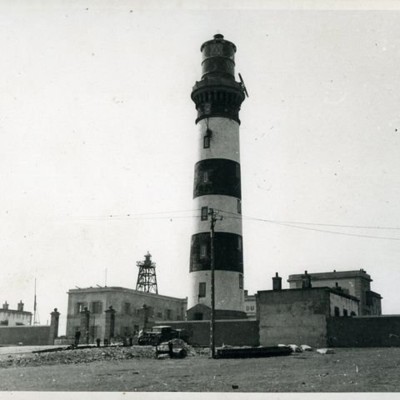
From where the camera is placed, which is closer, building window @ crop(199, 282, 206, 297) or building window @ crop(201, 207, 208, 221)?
building window @ crop(199, 282, 206, 297)

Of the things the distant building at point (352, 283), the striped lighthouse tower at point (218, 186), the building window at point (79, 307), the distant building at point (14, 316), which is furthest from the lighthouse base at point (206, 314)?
the distant building at point (14, 316)

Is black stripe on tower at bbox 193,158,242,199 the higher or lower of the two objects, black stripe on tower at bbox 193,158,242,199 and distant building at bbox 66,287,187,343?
the higher

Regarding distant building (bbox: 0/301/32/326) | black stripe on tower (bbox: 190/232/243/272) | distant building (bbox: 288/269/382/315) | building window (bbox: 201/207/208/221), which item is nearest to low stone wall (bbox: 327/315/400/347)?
black stripe on tower (bbox: 190/232/243/272)

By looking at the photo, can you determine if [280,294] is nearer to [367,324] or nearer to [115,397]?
[367,324]

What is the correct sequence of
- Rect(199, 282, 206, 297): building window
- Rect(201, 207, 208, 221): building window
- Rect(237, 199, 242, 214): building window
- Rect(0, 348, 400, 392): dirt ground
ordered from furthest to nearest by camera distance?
Rect(237, 199, 242, 214): building window < Rect(201, 207, 208, 221): building window < Rect(199, 282, 206, 297): building window < Rect(0, 348, 400, 392): dirt ground

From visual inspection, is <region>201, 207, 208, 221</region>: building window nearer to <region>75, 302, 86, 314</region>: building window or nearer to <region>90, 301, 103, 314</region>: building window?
<region>90, 301, 103, 314</region>: building window

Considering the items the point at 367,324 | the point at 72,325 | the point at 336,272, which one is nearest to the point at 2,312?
the point at 72,325

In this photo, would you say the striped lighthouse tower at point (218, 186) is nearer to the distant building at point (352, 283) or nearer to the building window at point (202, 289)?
the building window at point (202, 289)
